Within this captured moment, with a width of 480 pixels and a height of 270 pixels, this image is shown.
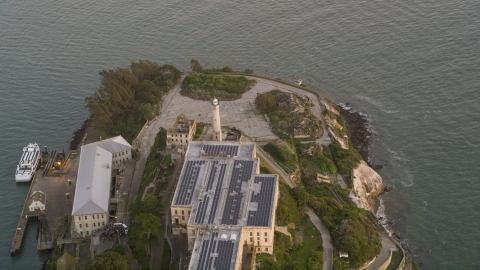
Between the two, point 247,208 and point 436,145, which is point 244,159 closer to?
point 247,208

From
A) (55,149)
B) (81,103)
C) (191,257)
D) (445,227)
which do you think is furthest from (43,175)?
(445,227)

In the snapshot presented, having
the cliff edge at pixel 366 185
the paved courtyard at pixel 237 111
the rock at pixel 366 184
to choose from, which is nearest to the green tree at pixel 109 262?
the paved courtyard at pixel 237 111

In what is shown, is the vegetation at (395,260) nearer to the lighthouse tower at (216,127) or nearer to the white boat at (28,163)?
the lighthouse tower at (216,127)

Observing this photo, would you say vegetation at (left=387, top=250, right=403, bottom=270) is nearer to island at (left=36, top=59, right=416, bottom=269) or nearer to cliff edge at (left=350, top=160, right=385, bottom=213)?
island at (left=36, top=59, right=416, bottom=269)

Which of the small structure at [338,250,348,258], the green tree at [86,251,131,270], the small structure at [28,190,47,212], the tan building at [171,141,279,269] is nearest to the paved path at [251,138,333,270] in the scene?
the small structure at [338,250,348,258]

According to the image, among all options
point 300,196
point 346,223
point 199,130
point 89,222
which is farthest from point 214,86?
point 346,223

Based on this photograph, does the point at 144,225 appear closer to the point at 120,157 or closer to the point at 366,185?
the point at 120,157
